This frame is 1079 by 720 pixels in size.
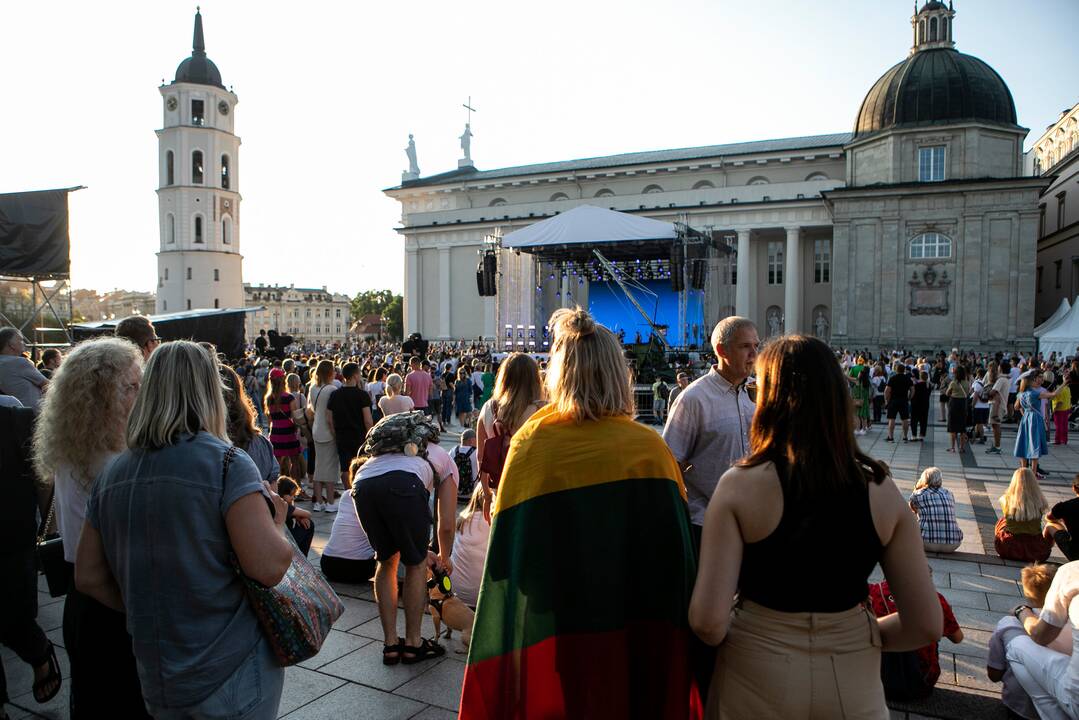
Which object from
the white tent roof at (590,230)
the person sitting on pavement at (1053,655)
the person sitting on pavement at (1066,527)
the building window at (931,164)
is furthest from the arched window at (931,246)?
the person sitting on pavement at (1053,655)

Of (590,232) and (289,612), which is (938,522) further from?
(590,232)

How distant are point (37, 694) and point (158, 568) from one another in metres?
2.53

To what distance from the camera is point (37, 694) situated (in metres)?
4.02

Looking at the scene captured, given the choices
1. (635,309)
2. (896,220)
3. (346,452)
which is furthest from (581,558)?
(896,220)

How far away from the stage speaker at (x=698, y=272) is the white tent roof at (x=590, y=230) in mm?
1714

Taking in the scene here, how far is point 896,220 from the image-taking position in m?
36.8

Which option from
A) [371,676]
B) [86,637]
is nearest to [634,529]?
[86,637]

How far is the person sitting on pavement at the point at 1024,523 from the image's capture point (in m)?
6.74

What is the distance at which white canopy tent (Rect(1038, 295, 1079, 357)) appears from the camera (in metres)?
28.0

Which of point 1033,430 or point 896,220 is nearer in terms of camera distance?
point 1033,430

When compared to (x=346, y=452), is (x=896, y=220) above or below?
above

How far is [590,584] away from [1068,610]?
2.67 metres

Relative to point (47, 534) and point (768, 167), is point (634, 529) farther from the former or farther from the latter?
point (768, 167)

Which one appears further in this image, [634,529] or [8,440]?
[8,440]
